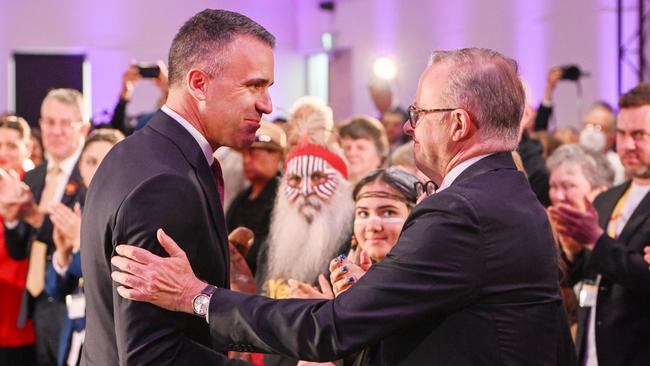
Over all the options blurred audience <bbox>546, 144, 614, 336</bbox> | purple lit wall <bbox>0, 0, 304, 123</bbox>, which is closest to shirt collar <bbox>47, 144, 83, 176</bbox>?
blurred audience <bbox>546, 144, 614, 336</bbox>

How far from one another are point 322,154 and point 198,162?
2.06 meters

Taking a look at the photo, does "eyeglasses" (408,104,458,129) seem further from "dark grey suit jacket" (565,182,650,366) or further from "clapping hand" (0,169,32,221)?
"clapping hand" (0,169,32,221)

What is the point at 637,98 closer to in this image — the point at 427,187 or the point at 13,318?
the point at 427,187

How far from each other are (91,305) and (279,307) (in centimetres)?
48

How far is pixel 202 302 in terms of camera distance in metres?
2.05

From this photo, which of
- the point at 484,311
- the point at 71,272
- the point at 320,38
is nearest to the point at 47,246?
the point at 71,272

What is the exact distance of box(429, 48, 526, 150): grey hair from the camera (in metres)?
2.12

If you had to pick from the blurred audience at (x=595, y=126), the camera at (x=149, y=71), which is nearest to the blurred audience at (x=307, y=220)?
the camera at (x=149, y=71)

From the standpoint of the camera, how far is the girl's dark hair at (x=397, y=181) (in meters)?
3.32

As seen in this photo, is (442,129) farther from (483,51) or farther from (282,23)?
(282,23)

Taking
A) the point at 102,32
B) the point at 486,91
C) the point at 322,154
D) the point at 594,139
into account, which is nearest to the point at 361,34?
the point at 102,32

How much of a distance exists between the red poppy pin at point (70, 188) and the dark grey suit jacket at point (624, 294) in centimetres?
269

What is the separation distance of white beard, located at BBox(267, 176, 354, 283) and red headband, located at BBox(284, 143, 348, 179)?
0.11 metres

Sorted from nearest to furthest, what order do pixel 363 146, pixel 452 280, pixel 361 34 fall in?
pixel 452 280 → pixel 363 146 → pixel 361 34
